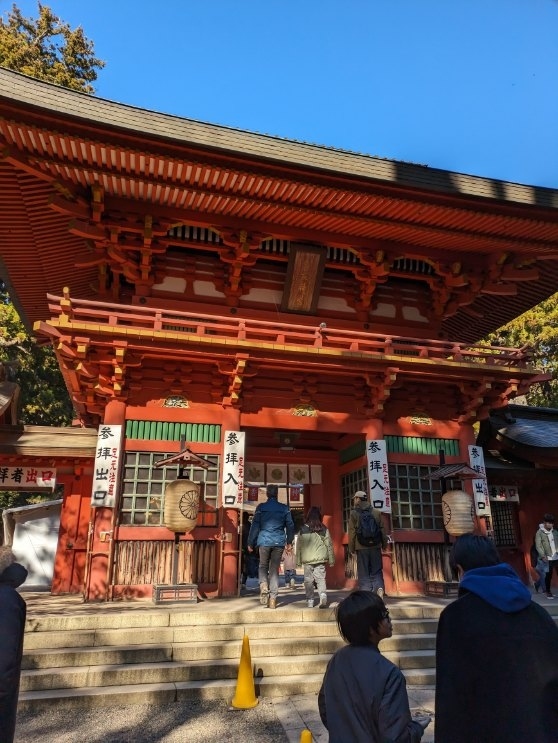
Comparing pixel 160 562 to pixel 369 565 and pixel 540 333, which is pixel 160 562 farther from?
pixel 540 333

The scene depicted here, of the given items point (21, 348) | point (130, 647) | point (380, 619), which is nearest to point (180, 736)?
point (130, 647)

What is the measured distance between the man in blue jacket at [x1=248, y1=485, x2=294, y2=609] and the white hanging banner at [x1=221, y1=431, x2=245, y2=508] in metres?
1.23

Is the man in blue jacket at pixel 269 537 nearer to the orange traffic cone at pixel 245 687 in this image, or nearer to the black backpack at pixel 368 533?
the black backpack at pixel 368 533

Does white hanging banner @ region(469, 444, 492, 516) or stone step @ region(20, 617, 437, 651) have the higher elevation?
white hanging banner @ region(469, 444, 492, 516)

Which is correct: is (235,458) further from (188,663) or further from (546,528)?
(546,528)

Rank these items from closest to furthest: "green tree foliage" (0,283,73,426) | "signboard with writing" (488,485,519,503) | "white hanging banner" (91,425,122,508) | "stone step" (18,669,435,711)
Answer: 1. "stone step" (18,669,435,711)
2. "white hanging banner" (91,425,122,508)
3. "signboard with writing" (488,485,519,503)
4. "green tree foliage" (0,283,73,426)

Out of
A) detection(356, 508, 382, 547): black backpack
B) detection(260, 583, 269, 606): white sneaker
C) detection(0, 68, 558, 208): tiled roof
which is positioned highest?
detection(0, 68, 558, 208): tiled roof

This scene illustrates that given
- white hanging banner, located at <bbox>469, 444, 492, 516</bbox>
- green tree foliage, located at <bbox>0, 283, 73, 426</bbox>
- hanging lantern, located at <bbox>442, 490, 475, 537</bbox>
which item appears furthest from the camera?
green tree foliage, located at <bbox>0, 283, 73, 426</bbox>

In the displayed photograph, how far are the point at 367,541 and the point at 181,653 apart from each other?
3.28 metres

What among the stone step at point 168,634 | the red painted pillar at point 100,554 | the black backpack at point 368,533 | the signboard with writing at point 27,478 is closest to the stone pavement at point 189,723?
the stone step at point 168,634

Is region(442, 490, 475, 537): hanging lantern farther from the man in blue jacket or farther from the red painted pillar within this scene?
the red painted pillar

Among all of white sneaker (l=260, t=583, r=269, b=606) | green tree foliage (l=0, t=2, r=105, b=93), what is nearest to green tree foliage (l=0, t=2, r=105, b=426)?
green tree foliage (l=0, t=2, r=105, b=93)

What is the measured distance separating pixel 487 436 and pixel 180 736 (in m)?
12.1

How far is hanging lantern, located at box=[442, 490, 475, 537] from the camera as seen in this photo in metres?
9.64
